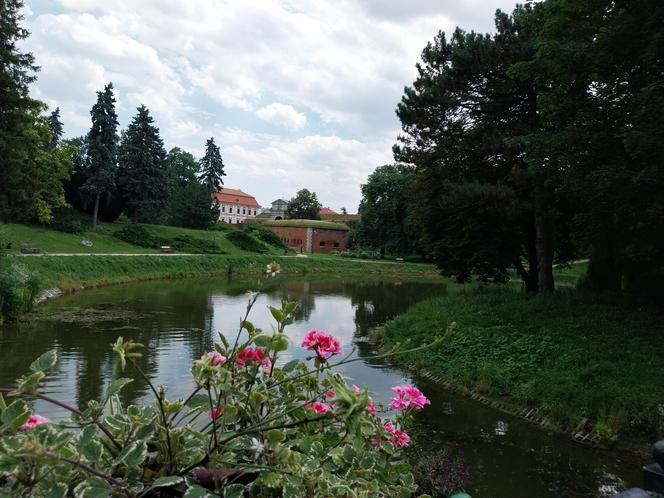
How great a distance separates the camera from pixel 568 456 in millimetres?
7031

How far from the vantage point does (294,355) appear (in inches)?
456

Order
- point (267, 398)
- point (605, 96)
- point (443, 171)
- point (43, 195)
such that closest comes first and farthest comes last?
point (267, 398), point (605, 96), point (443, 171), point (43, 195)

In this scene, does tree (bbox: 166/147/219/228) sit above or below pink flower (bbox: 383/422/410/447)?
above

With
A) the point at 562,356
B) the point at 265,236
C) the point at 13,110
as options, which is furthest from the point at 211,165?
the point at 562,356

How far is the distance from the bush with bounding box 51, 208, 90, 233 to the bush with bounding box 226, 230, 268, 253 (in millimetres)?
13123

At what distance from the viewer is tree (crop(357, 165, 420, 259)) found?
170ft

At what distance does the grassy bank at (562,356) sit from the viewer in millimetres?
7809

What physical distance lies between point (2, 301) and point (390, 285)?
2603 centimetres

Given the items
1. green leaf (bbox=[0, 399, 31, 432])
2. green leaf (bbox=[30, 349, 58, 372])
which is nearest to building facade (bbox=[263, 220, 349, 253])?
green leaf (bbox=[30, 349, 58, 372])

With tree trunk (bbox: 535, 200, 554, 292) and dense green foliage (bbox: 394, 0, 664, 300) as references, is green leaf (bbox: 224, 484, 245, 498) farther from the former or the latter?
tree trunk (bbox: 535, 200, 554, 292)

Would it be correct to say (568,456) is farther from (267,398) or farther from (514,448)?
(267,398)

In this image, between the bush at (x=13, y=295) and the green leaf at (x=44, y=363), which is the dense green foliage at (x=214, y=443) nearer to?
the green leaf at (x=44, y=363)

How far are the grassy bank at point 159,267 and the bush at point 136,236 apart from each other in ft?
16.5

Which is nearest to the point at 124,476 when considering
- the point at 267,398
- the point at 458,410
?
the point at 267,398
